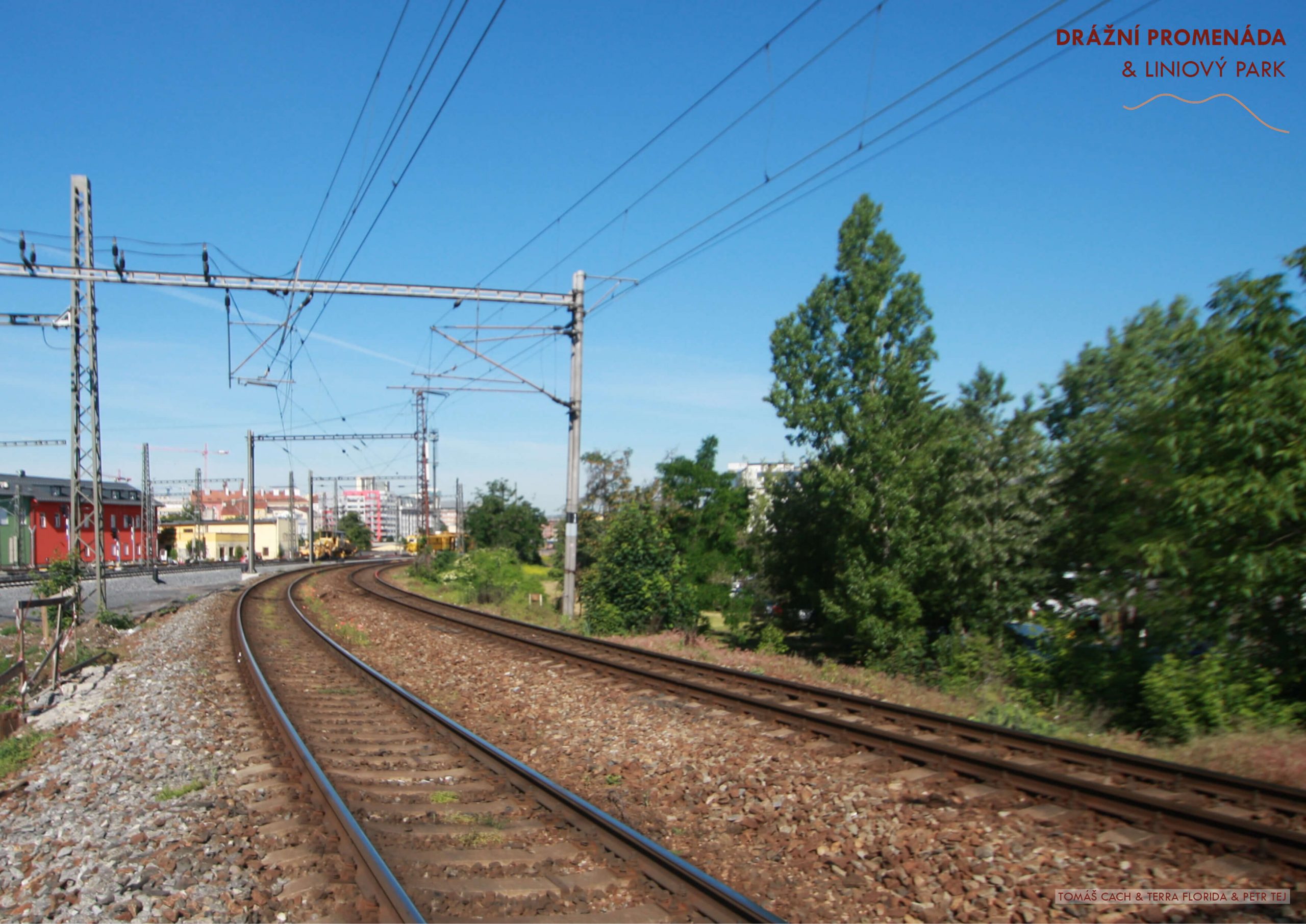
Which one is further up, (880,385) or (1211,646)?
(880,385)

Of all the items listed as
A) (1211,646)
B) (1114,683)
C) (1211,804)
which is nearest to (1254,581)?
(1211,646)

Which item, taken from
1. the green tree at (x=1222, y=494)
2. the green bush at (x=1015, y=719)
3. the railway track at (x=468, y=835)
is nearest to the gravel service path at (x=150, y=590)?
the railway track at (x=468, y=835)

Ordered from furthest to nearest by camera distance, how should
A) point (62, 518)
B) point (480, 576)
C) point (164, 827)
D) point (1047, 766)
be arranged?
point (62, 518), point (480, 576), point (1047, 766), point (164, 827)

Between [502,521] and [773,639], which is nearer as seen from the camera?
[773,639]

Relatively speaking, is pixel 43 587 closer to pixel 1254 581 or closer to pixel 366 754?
pixel 366 754

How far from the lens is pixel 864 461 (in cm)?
2436

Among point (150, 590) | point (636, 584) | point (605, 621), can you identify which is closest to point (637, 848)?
point (605, 621)

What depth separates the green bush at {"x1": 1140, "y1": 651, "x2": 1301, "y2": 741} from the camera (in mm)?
10359

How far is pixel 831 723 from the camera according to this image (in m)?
9.00

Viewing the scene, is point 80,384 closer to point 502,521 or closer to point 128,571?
point 128,571

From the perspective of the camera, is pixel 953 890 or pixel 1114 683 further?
pixel 1114 683

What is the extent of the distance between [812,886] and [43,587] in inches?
907

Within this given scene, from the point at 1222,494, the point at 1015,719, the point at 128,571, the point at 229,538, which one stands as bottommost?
the point at 229,538

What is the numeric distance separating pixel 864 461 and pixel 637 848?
19759 millimetres
